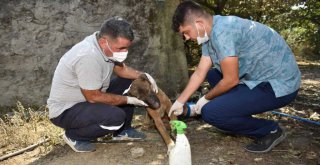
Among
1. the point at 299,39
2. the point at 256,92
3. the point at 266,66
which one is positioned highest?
the point at 266,66

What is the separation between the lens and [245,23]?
3.51 metres

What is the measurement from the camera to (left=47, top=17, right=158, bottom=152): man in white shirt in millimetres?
3572

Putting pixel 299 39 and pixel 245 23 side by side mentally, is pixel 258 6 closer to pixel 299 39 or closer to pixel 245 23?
pixel 299 39

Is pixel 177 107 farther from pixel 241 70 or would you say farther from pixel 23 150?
pixel 23 150

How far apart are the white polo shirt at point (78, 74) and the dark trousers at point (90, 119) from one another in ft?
0.32

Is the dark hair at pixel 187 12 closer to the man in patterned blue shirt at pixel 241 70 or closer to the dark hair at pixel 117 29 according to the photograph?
the man in patterned blue shirt at pixel 241 70

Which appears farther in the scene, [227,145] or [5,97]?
[5,97]

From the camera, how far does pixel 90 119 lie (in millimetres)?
3787

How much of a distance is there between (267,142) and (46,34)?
142 inches

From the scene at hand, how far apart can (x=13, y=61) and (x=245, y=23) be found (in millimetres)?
3672

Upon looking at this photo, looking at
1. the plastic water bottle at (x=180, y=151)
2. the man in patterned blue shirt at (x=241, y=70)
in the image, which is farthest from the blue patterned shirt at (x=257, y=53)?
the plastic water bottle at (x=180, y=151)

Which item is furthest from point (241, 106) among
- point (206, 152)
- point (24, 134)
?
point (24, 134)

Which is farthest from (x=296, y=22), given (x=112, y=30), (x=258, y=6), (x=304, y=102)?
(x=112, y=30)

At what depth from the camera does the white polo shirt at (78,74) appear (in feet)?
11.7
